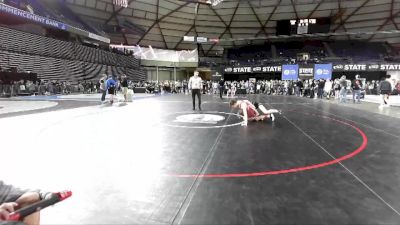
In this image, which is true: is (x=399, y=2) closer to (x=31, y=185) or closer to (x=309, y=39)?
(x=309, y=39)

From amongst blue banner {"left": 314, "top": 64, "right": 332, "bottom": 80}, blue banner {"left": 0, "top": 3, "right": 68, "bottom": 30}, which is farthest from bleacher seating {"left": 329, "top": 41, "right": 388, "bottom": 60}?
blue banner {"left": 0, "top": 3, "right": 68, "bottom": 30}

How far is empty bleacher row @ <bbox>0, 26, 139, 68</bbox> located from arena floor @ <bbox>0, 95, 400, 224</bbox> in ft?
61.6

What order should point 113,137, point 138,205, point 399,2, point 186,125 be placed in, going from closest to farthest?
point 138,205 < point 113,137 < point 186,125 < point 399,2

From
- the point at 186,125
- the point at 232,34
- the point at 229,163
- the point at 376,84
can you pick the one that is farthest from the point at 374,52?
the point at 229,163

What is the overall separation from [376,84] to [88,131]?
1160 inches

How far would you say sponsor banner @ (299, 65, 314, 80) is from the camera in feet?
101

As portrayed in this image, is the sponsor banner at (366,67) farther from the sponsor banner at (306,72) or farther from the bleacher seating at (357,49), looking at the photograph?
the bleacher seating at (357,49)

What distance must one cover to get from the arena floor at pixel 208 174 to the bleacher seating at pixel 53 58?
61.0ft

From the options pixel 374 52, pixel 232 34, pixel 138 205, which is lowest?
pixel 138 205

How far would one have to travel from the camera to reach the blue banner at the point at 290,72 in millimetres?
31375

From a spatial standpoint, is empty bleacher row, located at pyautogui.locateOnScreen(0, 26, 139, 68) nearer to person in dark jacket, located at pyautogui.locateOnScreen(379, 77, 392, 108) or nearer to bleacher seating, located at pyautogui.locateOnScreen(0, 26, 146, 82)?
bleacher seating, located at pyautogui.locateOnScreen(0, 26, 146, 82)

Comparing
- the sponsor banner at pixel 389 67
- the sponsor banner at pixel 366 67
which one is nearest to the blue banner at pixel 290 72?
the sponsor banner at pixel 366 67

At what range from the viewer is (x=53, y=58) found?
84.4 ft

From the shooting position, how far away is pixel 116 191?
120 inches
